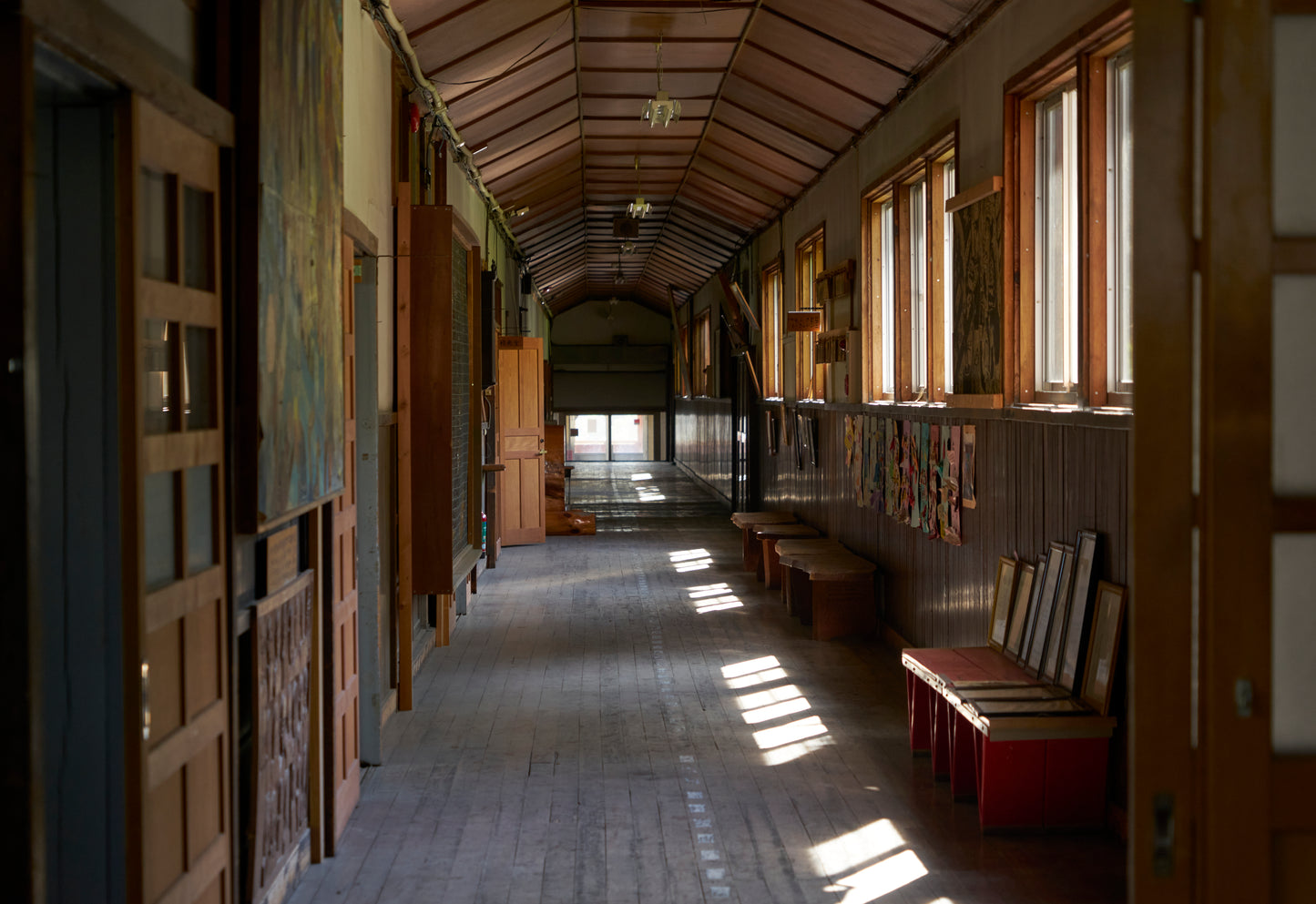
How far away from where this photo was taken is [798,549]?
789 cm

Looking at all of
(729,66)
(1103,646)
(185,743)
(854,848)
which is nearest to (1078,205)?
(1103,646)

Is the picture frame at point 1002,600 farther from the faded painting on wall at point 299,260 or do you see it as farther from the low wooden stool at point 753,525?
the low wooden stool at point 753,525

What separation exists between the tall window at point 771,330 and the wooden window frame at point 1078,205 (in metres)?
6.08

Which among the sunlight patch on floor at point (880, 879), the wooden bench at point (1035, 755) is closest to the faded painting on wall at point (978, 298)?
the wooden bench at point (1035, 755)

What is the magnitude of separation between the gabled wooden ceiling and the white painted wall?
0.33 meters

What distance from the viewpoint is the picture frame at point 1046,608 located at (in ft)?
13.9

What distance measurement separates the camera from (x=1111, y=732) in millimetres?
3797

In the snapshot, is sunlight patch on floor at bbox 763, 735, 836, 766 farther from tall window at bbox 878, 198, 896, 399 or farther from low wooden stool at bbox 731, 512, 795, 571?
low wooden stool at bbox 731, 512, 795, 571

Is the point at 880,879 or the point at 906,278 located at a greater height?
the point at 906,278

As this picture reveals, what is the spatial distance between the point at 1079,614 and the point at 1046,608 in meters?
0.30

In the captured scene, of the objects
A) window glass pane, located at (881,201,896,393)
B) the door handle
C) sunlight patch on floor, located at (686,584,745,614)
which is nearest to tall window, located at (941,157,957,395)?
window glass pane, located at (881,201,896,393)

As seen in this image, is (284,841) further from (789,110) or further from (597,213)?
(597,213)

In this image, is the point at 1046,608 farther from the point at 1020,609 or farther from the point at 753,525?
the point at 753,525

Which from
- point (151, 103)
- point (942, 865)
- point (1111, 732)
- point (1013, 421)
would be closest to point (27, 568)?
point (151, 103)
